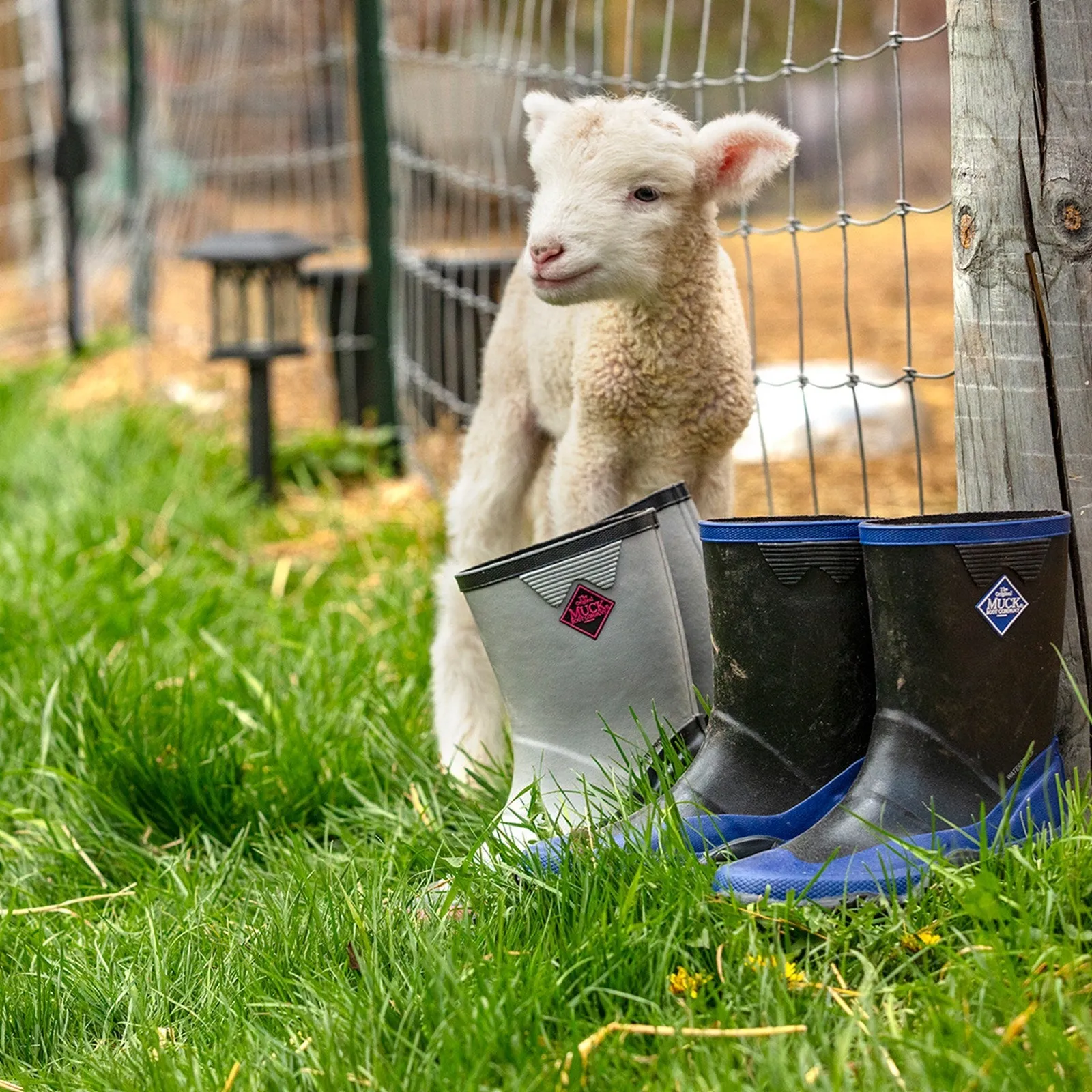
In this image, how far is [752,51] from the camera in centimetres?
1120

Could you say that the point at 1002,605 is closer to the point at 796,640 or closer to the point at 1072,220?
the point at 796,640

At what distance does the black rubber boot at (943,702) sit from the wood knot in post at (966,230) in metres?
0.42

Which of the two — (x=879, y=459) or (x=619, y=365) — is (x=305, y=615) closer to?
(x=619, y=365)

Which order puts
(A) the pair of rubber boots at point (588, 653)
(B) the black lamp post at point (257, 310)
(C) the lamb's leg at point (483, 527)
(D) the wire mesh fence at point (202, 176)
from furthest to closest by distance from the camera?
1. (D) the wire mesh fence at point (202, 176)
2. (B) the black lamp post at point (257, 310)
3. (C) the lamb's leg at point (483, 527)
4. (A) the pair of rubber boots at point (588, 653)

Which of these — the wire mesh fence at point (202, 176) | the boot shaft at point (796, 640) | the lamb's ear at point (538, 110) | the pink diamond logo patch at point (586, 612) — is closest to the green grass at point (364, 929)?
the boot shaft at point (796, 640)

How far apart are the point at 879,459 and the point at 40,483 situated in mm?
3075

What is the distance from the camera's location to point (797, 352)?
20.0 ft

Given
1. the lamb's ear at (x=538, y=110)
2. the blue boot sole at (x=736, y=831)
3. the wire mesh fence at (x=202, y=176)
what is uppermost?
the wire mesh fence at (x=202, y=176)

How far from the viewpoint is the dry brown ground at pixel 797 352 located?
4.83 meters

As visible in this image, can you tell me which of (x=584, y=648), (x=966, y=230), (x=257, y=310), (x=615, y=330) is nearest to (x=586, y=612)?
(x=584, y=648)

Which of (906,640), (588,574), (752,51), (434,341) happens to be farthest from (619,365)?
(752,51)

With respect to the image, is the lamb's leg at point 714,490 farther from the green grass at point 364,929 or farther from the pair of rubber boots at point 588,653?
the green grass at point 364,929

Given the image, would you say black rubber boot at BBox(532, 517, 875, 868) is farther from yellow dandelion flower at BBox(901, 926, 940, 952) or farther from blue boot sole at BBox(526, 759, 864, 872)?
yellow dandelion flower at BBox(901, 926, 940, 952)

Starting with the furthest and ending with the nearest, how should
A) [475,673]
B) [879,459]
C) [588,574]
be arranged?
1. [879,459]
2. [475,673]
3. [588,574]
